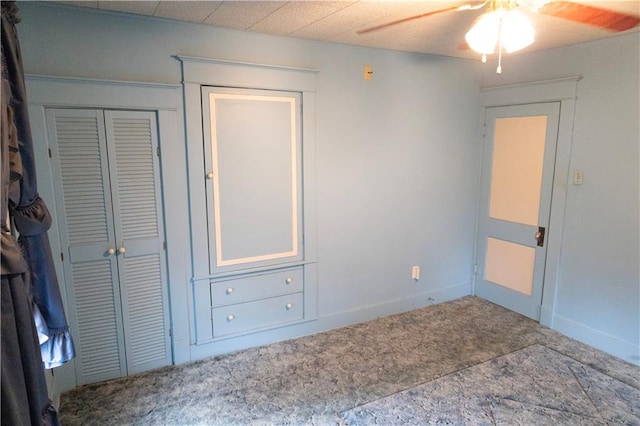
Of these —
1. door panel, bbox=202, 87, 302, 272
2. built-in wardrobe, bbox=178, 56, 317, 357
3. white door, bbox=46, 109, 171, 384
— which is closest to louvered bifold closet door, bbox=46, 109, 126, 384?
white door, bbox=46, 109, 171, 384

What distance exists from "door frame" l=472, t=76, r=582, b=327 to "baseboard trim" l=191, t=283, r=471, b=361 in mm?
886

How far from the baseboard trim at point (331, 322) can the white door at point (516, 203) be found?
0.44m

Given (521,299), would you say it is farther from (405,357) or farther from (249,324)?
(249,324)

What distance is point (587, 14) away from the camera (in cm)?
215

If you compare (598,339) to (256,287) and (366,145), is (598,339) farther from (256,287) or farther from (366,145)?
(256,287)

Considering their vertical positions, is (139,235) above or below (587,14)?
below

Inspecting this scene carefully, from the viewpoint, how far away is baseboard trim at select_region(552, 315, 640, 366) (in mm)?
2992

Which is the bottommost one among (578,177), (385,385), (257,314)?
(385,385)

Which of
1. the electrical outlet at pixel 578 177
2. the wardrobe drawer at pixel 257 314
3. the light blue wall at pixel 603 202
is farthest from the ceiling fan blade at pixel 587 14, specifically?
the wardrobe drawer at pixel 257 314

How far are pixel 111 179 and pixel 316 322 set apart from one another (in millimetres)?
2009

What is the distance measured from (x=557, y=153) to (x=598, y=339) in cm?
159

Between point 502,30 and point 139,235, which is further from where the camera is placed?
point 139,235

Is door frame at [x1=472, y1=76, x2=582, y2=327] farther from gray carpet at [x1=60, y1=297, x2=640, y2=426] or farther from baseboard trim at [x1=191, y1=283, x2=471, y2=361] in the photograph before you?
baseboard trim at [x1=191, y1=283, x2=471, y2=361]

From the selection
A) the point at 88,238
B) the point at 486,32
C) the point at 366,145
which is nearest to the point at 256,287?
the point at 88,238
